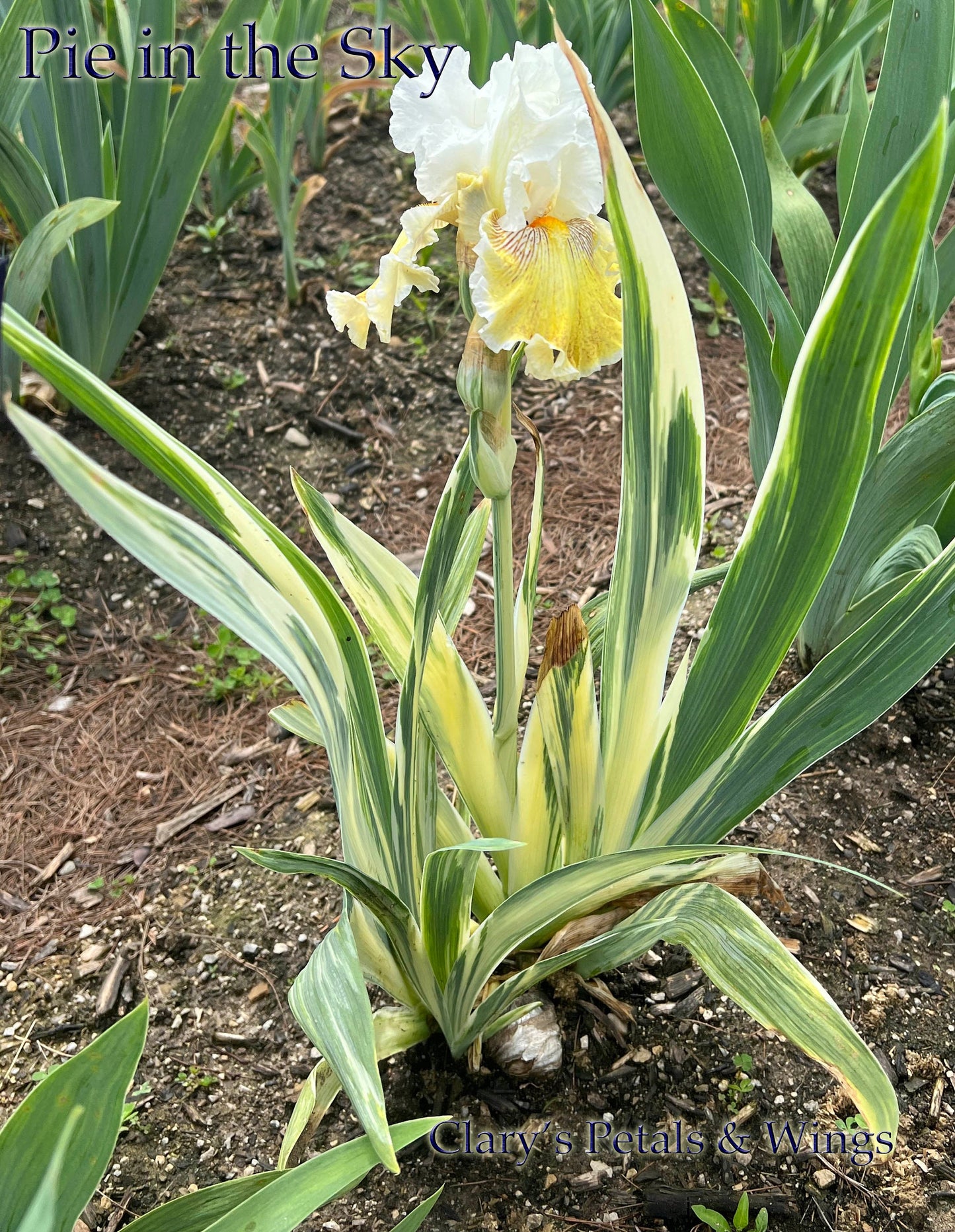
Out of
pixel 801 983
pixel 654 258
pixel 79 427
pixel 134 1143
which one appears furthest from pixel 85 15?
pixel 801 983

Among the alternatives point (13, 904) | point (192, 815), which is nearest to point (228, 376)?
point (192, 815)

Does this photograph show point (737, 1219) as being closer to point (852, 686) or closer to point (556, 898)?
point (556, 898)

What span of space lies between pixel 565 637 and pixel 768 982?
33 cm

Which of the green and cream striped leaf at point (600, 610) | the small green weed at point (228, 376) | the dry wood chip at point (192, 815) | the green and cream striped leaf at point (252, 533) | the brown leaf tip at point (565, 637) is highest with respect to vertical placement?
the green and cream striped leaf at point (252, 533)

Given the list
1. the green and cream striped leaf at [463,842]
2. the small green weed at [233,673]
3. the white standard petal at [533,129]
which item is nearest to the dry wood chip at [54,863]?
the small green weed at [233,673]

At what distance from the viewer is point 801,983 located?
79 centimetres

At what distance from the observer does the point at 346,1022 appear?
2.47 feet

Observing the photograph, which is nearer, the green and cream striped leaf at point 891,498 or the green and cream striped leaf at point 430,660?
the green and cream striped leaf at point 430,660

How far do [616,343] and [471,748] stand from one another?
425 mm

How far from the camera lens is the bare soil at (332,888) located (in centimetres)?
102

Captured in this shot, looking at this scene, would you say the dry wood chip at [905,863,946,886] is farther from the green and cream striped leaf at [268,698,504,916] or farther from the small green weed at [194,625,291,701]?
the small green weed at [194,625,291,701]

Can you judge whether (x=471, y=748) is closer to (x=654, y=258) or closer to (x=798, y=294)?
(x=654, y=258)

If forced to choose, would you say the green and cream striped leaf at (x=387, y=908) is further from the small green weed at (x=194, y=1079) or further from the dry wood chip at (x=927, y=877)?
the dry wood chip at (x=927, y=877)

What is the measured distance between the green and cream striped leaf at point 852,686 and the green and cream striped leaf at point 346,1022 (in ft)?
1.21
